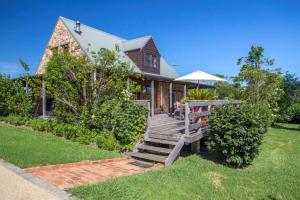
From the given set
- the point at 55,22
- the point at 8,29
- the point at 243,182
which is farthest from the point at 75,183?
the point at 8,29

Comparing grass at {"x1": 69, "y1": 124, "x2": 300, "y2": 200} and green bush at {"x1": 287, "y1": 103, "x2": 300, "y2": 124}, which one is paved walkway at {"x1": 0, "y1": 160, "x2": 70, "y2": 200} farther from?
green bush at {"x1": 287, "y1": 103, "x2": 300, "y2": 124}

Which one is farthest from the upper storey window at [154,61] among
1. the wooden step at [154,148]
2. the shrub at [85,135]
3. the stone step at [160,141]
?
the wooden step at [154,148]

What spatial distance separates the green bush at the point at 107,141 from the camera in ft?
25.3

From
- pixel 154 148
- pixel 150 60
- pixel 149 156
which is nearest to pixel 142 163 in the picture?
pixel 149 156

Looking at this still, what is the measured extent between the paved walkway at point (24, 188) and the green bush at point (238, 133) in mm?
4559

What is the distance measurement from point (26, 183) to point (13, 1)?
19204mm

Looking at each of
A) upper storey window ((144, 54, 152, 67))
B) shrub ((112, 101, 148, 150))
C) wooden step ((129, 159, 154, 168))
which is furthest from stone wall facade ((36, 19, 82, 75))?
wooden step ((129, 159, 154, 168))

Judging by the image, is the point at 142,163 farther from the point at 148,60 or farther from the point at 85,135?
the point at 148,60

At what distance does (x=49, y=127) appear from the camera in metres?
10.7

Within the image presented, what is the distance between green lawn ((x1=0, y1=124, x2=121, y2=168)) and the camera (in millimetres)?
5785

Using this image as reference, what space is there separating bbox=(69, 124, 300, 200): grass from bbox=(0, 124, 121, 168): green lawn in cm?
206

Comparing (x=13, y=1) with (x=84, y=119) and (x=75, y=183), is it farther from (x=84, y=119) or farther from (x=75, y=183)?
(x=75, y=183)

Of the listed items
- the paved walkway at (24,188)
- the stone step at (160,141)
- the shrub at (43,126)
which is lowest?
the paved walkway at (24,188)

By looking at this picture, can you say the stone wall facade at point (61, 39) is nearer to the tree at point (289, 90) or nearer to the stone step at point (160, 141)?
the stone step at point (160, 141)
